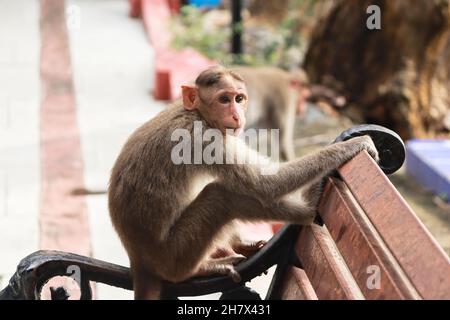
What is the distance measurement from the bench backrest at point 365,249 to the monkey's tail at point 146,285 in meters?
0.44

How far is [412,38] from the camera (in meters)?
9.17

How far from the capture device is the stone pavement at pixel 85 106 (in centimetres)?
507

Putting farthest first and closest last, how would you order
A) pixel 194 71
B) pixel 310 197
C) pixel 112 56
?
pixel 112 56 < pixel 194 71 < pixel 310 197

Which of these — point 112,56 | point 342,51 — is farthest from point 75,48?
point 342,51

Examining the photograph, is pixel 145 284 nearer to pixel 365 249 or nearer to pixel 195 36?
pixel 365 249

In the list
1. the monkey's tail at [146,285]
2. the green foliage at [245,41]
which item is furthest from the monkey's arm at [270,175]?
the green foliage at [245,41]

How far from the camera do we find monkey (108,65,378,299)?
9.62 feet

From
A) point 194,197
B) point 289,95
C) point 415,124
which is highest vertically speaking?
point 194,197

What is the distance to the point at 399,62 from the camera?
30.9 feet

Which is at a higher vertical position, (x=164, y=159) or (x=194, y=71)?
(x=164, y=159)

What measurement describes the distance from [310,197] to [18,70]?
5794 mm

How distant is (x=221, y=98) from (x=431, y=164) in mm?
4544
